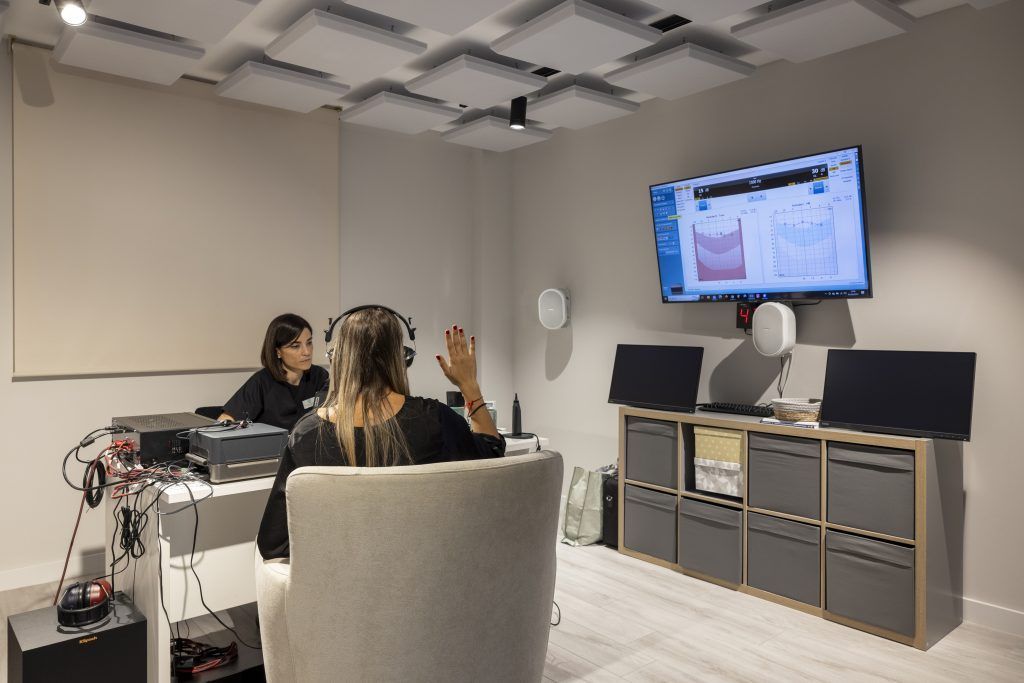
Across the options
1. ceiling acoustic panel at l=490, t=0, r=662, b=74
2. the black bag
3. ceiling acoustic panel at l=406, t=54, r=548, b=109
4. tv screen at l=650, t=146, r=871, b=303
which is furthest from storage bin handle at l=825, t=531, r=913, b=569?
ceiling acoustic panel at l=406, t=54, r=548, b=109

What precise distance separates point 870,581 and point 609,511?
1.55 m

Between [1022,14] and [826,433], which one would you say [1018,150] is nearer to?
[1022,14]

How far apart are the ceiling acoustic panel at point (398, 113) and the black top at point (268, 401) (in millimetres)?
1629

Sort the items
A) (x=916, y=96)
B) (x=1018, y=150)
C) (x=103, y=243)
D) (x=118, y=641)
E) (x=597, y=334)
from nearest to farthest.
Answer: (x=118, y=641)
(x=1018, y=150)
(x=916, y=96)
(x=103, y=243)
(x=597, y=334)

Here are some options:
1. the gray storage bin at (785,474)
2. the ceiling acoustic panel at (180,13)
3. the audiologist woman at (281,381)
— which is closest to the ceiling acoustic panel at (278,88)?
the ceiling acoustic panel at (180,13)

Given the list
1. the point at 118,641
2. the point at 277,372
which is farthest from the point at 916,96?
the point at 118,641

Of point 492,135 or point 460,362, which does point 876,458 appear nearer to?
point 460,362

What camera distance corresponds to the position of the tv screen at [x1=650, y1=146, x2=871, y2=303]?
325cm

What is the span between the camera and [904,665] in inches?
109

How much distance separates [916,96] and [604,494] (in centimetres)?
263

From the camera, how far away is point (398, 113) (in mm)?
→ 4188

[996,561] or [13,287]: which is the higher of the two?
[13,287]

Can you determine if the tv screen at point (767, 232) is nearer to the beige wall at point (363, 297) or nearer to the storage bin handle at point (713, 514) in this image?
the storage bin handle at point (713, 514)

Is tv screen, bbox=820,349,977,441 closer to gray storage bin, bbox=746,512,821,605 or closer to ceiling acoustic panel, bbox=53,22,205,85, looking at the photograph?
gray storage bin, bbox=746,512,821,605
